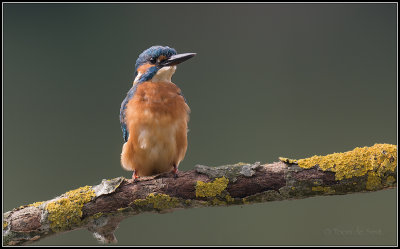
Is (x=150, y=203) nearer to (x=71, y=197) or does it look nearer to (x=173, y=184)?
(x=173, y=184)

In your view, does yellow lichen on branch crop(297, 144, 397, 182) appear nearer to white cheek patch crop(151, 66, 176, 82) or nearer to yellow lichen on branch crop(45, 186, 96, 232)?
yellow lichen on branch crop(45, 186, 96, 232)

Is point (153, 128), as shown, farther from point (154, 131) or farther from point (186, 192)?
point (186, 192)

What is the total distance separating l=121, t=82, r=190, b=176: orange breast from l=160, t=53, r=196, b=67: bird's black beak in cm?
22

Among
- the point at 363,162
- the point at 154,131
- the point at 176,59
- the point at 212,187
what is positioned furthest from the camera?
the point at 176,59

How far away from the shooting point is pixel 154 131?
7.72ft

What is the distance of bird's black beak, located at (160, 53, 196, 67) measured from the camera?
8.55ft

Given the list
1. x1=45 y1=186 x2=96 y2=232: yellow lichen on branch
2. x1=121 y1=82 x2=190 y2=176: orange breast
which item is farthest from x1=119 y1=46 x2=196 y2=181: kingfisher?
x1=45 y1=186 x2=96 y2=232: yellow lichen on branch

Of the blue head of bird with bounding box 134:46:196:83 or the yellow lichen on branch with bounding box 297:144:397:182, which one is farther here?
the blue head of bird with bounding box 134:46:196:83

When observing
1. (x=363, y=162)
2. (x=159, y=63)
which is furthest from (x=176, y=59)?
(x=363, y=162)

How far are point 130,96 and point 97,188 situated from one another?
730mm

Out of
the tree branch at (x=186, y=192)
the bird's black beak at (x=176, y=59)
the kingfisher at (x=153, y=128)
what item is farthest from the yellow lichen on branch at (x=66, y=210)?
the bird's black beak at (x=176, y=59)

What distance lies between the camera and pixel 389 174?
1.64 m

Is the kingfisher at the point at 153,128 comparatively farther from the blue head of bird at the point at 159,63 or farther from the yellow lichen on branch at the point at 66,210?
the yellow lichen on branch at the point at 66,210

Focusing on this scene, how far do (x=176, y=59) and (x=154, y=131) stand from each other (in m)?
0.52
